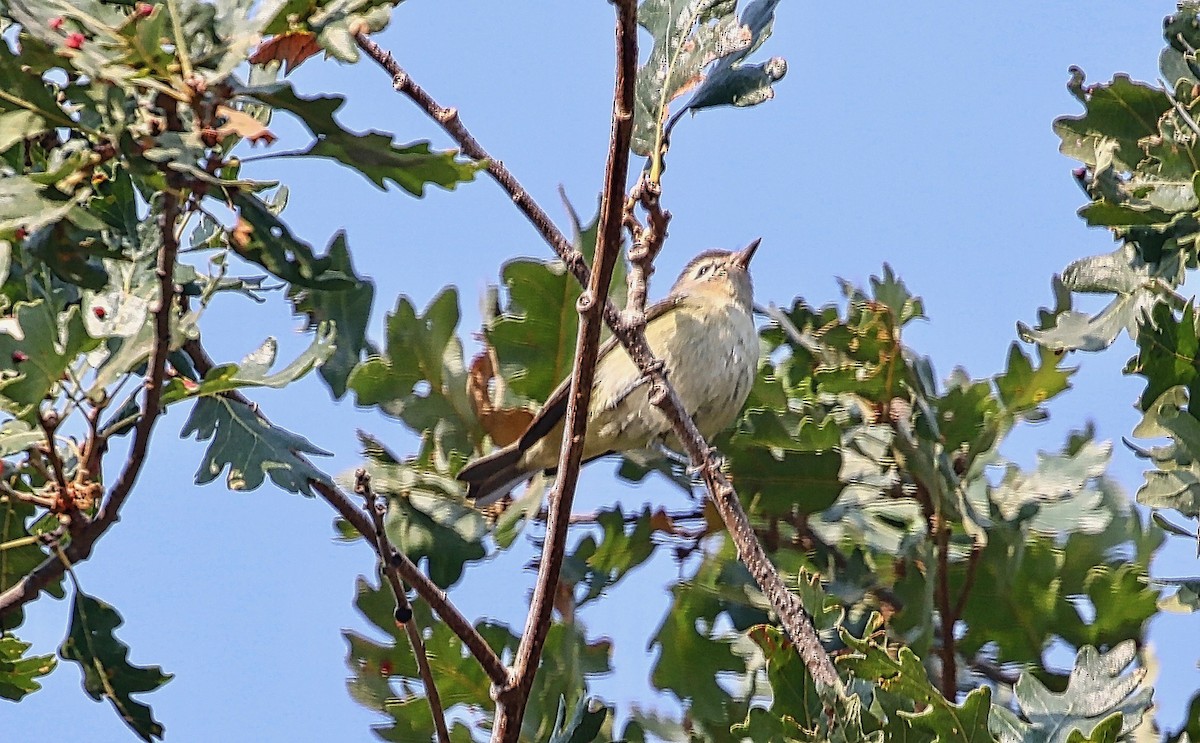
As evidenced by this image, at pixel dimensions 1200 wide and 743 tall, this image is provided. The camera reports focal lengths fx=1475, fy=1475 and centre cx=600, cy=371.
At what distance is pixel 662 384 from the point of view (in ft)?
9.55

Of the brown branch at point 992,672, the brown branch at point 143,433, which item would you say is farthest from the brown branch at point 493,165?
the brown branch at point 992,672

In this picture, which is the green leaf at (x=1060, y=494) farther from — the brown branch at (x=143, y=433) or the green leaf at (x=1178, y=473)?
the brown branch at (x=143, y=433)

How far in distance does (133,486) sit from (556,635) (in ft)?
5.26

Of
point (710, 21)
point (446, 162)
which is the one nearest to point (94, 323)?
point (446, 162)

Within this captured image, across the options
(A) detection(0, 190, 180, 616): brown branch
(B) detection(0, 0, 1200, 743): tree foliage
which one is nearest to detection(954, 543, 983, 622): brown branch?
(B) detection(0, 0, 1200, 743): tree foliage

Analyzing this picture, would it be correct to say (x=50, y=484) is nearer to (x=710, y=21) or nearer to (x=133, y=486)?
(x=133, y=486)

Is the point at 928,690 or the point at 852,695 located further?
the point at 852,695

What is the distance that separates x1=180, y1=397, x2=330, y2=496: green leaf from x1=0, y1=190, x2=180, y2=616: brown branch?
0.75 ft

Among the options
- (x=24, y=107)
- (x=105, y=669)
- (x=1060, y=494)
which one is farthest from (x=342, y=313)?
(x=1060, y=494)

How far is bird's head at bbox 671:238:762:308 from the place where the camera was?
606 centimetres

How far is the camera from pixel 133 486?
2.36m

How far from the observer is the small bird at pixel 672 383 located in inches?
183

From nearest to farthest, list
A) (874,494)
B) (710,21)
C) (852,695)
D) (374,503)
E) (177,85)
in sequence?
(177,85) < (374,503) < (852,695) < (710,21) < (874,494)

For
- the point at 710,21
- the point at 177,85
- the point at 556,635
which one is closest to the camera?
the point at 177,85
